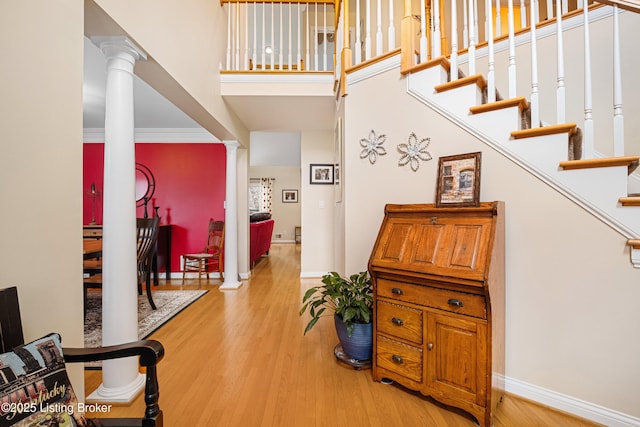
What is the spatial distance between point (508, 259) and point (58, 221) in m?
2.23

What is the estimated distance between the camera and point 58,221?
1209 millimetres

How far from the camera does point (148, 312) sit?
3.20 metres

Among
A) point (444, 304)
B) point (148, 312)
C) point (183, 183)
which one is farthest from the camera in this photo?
point (183, 183)

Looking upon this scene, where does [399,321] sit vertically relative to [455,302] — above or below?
below

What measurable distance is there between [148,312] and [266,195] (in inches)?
277

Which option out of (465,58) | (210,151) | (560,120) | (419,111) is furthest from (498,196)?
(210,151)

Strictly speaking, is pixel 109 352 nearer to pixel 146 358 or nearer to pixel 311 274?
pixel 146 358

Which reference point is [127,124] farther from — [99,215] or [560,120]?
[99,215]

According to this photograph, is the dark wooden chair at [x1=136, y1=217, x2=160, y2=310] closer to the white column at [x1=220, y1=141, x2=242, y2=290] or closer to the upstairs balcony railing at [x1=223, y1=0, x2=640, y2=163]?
the white column at [x1=220, y1=141, x2=242, y2=290]

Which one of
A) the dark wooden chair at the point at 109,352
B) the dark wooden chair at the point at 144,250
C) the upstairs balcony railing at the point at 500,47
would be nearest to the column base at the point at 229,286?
the dark wooden chair at the point at 144,250

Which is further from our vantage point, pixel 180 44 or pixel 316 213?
pixel 316 213

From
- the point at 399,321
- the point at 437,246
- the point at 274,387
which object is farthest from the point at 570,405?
the point at 274,387

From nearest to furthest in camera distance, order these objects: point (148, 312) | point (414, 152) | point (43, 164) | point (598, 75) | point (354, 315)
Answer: point (43, 164) < point (354, 315) < point (414, 152) < point (598, 75) < point (148, 312)

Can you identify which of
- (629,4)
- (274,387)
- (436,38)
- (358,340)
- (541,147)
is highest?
(436,38)
